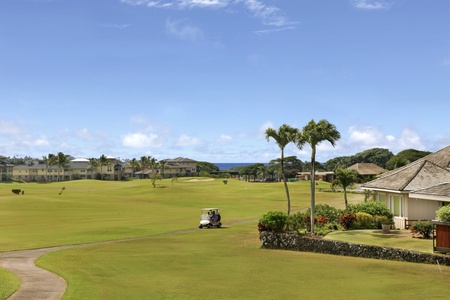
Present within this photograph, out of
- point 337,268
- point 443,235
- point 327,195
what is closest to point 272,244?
point 337,268

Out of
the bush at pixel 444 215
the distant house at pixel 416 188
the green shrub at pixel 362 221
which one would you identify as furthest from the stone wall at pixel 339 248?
the distant house at pixel 416 188

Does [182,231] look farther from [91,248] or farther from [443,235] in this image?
[443,235]

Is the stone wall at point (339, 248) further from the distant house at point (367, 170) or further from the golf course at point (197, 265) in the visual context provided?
the distant house at point (367, 170)

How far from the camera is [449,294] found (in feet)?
66.9

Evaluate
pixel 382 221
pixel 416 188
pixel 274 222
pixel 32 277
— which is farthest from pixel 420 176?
pixel 32 277

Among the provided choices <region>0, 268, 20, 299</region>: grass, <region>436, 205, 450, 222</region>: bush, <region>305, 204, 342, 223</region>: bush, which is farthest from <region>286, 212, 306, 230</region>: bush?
<region>0, 268, 20, 299</region>: grass

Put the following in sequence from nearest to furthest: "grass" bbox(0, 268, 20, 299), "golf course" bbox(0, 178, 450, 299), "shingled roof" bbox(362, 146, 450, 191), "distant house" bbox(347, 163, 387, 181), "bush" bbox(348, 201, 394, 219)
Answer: "grass" bbox(0, 268, 20, 299), "golf course" bbox(0, 178, 450, 299), "shingled roof" bbox(362, 146, 450, 191), "bush" bbox(348, 201, 394, 219), "distant house" bbox(347, 163, 387, 181)

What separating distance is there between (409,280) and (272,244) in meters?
15.5

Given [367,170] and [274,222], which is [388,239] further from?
[367,170]

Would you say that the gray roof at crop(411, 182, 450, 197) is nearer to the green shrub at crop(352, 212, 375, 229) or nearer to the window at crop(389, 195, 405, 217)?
the window at crop(389, 195, 405, 217)

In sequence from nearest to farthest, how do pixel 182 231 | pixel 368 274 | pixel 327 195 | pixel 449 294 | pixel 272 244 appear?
pixel 449 294
pixel 368 274
pixel 272 244
pixel 182 231
pixel 327 195

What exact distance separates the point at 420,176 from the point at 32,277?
33.0 meters

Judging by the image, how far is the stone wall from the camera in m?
28.4

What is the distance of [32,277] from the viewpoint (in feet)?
83.1
